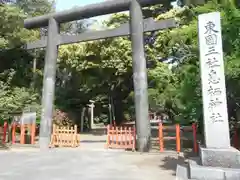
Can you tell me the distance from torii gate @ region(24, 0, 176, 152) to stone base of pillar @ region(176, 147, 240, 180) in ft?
16.1

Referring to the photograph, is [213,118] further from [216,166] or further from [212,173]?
[212,173]

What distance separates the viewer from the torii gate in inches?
435

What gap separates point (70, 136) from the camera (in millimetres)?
12867

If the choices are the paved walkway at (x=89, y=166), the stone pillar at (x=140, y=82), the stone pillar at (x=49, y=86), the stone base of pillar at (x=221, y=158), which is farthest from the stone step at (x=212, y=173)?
the stone pillar at (x=49, y=86)

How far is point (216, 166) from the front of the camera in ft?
19.3

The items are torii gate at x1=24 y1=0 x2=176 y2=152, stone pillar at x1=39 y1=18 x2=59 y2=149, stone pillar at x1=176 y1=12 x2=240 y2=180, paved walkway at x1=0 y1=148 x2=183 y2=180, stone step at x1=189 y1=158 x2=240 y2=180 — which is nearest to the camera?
stone step at x1=189 y1=158 x2=240 y2=180

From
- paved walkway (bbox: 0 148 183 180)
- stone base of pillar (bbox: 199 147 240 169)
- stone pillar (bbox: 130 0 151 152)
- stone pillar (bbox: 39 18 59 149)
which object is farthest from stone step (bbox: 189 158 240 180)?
stone pillar (bbox: 39 18 59 149)

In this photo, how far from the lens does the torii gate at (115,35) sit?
435 inches

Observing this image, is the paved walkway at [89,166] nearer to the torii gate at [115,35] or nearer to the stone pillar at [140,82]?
the stone pillar at [140,82]

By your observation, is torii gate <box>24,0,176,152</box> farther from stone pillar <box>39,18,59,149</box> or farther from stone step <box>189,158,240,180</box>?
stone step <box>189,158,240,180</box>

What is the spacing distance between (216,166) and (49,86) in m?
8.77

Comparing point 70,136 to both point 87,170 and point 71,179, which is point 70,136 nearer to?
point 87,170

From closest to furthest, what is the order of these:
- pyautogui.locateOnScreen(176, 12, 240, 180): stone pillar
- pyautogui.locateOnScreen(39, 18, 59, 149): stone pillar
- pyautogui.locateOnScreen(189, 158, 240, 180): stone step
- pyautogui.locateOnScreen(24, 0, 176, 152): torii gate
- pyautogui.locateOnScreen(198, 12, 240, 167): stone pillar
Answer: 1. pyautogui.locateOnScreen(189, 158, 240, 180): stone step
2. pyautogui.locateOnScreen(176, 12, 240, 180): stone pillar
3. pyautogui.locateOnScreen(198, 12, 240, 167): stone pillar
4. pyautogui.locateOnScreen(24, 0, 176, 152): torii gate
5. pyautogui.locateOnScreen(39, 18, 59, 149): stone pillar

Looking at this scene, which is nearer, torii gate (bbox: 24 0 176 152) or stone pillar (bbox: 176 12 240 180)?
stone pillar (bbox: 176 12 240 180)
